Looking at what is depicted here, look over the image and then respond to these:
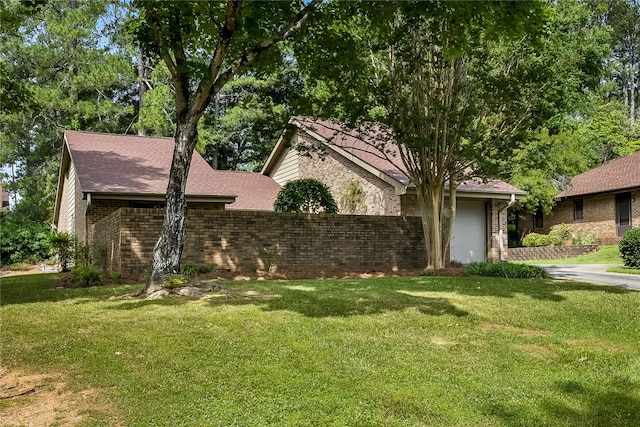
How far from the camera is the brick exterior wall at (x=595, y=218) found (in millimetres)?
25789

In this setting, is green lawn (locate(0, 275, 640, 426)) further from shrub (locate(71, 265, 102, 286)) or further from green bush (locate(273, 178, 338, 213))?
green bush (locate(273, 178, 338, 213))

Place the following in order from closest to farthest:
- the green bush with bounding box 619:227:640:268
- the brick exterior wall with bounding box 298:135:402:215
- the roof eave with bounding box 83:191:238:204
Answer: the roof eave with bounding box 83:191:238:204 → the green bush with bounding box 619:227:640:268 → the brick exterior wall with bounding box 298:135:402:215

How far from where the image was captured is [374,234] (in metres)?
15.8

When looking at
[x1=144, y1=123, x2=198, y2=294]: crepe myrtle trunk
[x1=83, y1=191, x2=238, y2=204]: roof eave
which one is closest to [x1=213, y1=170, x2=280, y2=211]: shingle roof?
[x1=83, y1=191, x2=238, y2=204]: roof eave

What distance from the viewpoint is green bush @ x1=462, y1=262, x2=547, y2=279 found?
13.2 meters

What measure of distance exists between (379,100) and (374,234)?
391cm

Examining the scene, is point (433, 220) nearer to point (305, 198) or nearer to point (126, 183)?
point (305, 198)

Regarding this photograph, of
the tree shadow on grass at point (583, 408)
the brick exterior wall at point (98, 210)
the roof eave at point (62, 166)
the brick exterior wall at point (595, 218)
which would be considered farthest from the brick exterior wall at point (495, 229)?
the roof eave at point (62, 166)

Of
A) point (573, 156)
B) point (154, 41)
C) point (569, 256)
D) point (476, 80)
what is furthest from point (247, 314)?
point (573, 156)

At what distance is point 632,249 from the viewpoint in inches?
655

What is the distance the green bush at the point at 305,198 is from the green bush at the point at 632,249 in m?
9.12

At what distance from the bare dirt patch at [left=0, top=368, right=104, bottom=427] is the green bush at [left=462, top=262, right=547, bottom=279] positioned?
427 inches

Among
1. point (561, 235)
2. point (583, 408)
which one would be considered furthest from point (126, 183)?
point (561, 235)

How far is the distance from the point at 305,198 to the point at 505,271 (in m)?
6.32
